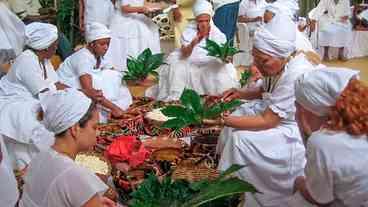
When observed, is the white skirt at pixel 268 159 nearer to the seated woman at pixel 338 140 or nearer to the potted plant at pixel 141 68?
the seated woman at pixel 338 140

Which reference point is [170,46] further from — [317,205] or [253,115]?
[317,205]

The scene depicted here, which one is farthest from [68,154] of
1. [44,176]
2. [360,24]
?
[360,24]

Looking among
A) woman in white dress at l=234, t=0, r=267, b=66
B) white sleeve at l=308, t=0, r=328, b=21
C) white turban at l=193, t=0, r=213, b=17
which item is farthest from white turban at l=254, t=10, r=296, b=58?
white sleeve at l=308, t=0, r=328, b=21

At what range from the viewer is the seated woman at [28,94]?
12.0 ft

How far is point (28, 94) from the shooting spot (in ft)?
12.7

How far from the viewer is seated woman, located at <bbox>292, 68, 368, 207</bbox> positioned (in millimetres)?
2064

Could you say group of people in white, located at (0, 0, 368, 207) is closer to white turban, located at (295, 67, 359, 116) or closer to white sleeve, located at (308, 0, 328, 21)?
white turban, located at (295, 67, 359, 116)

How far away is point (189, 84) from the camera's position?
5.12 meters

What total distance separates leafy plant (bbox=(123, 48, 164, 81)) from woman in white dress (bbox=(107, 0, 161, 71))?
36.7 inches

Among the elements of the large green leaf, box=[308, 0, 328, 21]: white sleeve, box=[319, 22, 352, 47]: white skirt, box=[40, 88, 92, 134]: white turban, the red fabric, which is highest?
box=[40, 88, 92, 134]: white turban

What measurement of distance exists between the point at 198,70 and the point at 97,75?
0.91 metres

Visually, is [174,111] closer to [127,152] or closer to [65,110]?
[127,152]

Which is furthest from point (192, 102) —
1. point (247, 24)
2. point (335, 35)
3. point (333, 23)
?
point (333, 23)

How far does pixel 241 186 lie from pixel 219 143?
4.13 feet
